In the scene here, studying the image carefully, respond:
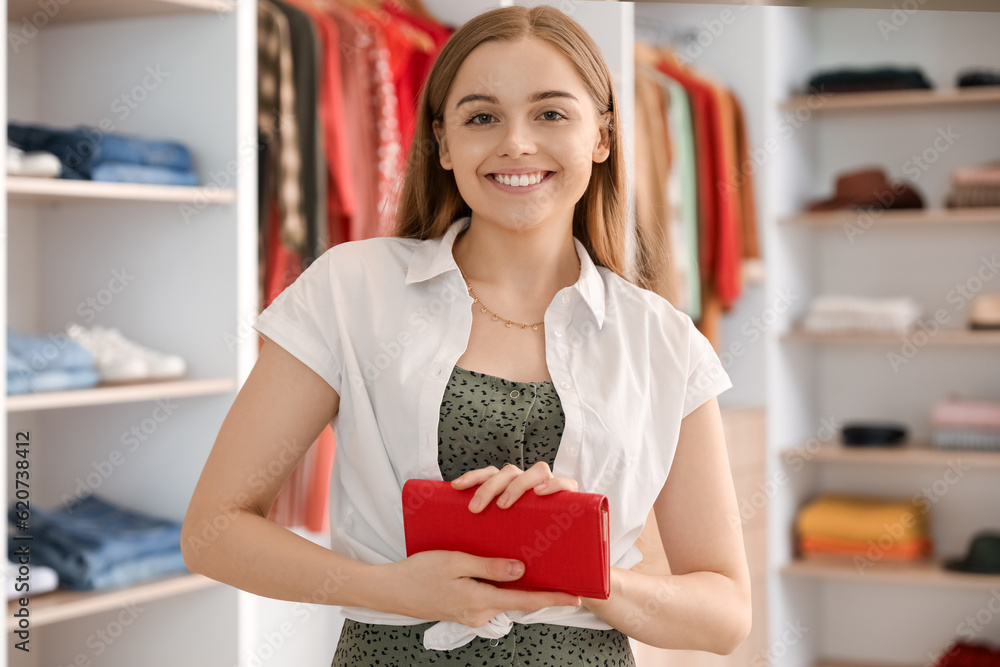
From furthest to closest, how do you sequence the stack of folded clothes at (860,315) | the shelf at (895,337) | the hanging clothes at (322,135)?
the stack of folded clothes at (860,315) < the shelf at (895,337) < the hanging clothes at (322,135)

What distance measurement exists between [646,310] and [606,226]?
0.46 feet

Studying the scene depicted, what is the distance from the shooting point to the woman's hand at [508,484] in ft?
3.03

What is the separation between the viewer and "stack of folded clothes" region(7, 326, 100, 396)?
5.78 feet

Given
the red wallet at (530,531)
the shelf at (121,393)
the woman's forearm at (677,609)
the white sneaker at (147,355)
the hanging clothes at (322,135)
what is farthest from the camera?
the hanging clothes at (322,135)

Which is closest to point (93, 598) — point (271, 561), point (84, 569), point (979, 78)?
point (84, 569)

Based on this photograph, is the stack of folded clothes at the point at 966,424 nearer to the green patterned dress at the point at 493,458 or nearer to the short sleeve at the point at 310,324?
the green patterned dress at the point at 493,458

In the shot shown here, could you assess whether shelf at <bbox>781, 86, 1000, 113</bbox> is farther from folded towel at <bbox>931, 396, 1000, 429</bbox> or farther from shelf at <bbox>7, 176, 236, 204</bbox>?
shelf at <bbox>7, 176, 236, 204</bbox>

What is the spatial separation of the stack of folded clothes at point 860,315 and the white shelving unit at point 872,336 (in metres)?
0.05

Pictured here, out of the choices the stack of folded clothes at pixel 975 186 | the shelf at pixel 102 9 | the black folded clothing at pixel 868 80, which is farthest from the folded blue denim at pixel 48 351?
the stack of folded clothes at pixel 975 186

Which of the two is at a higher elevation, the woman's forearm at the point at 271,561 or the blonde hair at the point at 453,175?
the blonde hair at the point at 453,175

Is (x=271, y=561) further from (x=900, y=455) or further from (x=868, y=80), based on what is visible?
(x=868, y=80)

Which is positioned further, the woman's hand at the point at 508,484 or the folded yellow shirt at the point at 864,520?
the folded yellow shirt at the point at 864,520

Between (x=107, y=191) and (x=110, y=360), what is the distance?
331 millimetres

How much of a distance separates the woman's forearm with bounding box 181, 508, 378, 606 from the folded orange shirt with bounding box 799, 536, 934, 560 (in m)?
2.85
